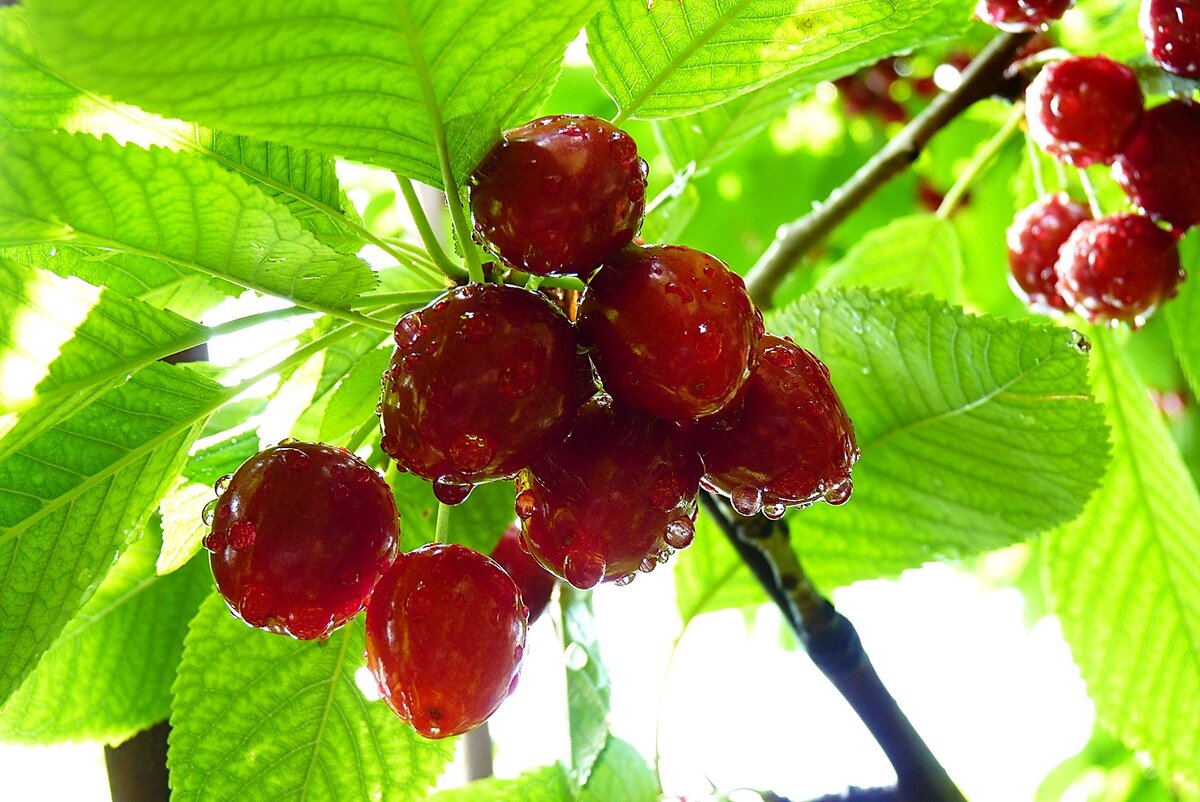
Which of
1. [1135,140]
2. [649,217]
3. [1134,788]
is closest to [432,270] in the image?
[649,217]

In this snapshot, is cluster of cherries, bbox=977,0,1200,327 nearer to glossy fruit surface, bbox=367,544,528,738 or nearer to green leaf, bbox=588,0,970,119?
green leaf, bbox=588,0,970,119

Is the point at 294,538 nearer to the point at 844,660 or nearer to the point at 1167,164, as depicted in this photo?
the point at 844,660

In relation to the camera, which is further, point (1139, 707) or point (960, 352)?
point (1139, 707)

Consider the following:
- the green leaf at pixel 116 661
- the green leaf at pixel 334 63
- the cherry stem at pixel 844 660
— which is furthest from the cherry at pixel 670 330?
the green leaf at pixel 116 661

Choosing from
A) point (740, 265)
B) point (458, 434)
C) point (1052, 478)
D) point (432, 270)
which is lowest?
point (458, 434)

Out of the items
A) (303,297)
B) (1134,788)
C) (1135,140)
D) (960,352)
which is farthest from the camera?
(1134,788)

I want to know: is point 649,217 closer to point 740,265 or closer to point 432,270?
point 432,270

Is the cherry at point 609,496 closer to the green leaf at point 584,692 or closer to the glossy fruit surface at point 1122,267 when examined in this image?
the green leaf at point 584,692
